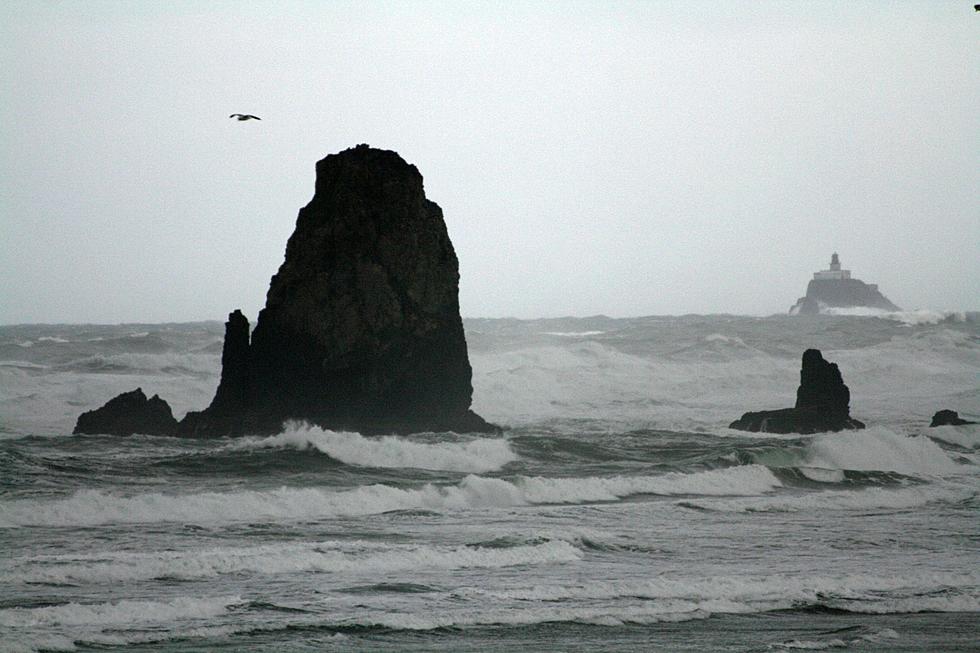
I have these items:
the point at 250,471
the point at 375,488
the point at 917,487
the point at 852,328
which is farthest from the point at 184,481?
the point at 852,328

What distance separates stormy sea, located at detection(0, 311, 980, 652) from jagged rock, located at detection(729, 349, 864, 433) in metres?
1.87

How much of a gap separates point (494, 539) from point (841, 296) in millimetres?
164884

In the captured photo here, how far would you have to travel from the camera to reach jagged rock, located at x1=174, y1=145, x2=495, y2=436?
3194 centimetres

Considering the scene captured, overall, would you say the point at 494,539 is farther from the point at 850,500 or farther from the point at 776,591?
the point at 850,500

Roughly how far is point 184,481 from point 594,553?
10.7 m

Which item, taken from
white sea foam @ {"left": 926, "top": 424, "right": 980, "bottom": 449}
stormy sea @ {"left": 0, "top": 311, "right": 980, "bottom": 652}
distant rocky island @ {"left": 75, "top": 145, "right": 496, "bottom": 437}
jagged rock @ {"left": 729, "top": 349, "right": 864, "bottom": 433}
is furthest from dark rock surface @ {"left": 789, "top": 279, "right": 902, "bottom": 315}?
distant rocky island @ {"left": 75, "top": 145, "right": 496, "bottom": 437}

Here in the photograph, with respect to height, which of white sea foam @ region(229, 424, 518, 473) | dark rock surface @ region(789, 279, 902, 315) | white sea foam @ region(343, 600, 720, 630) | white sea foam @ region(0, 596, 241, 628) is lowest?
white sea foam @ region(0, 596, 241, 628)

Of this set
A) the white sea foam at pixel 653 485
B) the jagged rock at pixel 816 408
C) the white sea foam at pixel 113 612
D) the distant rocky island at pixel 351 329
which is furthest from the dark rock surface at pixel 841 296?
the white sea foam at pixel 113 612

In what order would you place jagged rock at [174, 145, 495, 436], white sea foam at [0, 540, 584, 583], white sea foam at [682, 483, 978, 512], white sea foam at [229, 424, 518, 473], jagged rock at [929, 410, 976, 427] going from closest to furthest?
white sea foam at [0, 540, 584, 583] < white sea foam at [682, 483, 978, 512] < white sea foam at [229, 424, 518, 473] < jagged rock at [174, 145, 495, 436] < jagged rock at [929, 410, 976, 427]

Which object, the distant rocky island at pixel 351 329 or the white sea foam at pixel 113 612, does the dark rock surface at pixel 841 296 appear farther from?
the white sea foam at pixel 113 612

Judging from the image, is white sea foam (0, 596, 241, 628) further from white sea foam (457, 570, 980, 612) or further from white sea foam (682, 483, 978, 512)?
white sea foam (682, 483, 978, 512)

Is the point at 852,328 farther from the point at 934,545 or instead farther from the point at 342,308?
the point at 934,545

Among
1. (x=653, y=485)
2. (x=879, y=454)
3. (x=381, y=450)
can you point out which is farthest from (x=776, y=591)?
(x=879, y=454)

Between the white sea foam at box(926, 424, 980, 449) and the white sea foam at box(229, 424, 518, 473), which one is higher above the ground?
the white sea foam at box(926, 424, 980, 449)
